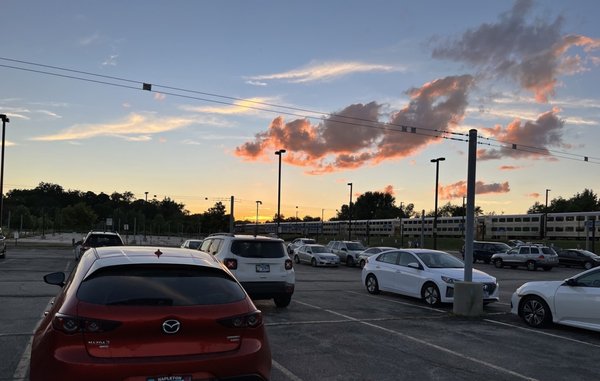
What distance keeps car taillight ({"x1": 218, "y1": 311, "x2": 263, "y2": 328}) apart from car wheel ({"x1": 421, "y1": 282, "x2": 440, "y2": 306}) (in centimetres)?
964

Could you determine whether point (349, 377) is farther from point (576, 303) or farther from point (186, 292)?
point (576, 303)

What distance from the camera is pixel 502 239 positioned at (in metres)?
80.8

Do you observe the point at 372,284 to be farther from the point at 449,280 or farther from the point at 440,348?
the point at 440,348

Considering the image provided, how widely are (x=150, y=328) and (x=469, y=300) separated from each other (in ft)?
30.3

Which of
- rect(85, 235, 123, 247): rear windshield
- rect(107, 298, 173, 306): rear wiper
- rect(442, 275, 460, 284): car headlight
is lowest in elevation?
rect(442, 275, 460, 284): car headlight

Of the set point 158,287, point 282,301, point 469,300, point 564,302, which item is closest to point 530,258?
point 469,300

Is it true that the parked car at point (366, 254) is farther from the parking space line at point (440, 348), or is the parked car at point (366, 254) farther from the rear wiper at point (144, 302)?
the rear wiper at point (144, 302)

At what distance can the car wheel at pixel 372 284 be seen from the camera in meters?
15.8

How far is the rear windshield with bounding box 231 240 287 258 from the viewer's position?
40.1 feet

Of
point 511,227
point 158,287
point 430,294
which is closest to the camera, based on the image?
point 158,287

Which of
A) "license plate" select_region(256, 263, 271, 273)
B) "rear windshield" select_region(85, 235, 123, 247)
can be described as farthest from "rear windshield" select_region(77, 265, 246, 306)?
"rear windshield" select_region(85, 235, 123, 247)

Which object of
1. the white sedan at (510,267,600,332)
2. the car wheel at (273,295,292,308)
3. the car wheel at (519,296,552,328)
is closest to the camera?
the white sedan at (510,267,600,332)

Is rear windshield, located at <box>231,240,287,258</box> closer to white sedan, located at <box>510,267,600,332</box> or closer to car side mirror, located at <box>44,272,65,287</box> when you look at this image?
white sedan, located at <box>510,267,600,332</box>

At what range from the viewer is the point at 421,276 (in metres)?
13.8
